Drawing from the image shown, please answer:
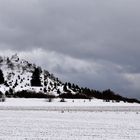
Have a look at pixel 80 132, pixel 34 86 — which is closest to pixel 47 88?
pixel 34 86

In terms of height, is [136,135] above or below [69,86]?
below

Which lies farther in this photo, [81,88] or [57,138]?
[81,88]

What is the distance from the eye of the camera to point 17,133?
2870 cm

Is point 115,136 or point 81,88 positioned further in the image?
point 81,88

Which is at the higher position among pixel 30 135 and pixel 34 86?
pixel 34 86

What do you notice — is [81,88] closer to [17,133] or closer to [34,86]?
[34,86]

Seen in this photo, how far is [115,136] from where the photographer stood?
27375mm

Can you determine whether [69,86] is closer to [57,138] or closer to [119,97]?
[119,97]

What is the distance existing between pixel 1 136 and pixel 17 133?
7.29 feet

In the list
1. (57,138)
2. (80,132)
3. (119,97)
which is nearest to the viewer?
(57,138)

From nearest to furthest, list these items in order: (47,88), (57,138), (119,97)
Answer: (57,138) → (119,97) → (47,88)

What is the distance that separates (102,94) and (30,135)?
14744 cm

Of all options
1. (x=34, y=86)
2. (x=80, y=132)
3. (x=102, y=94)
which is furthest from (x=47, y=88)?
(x=80, y=132)

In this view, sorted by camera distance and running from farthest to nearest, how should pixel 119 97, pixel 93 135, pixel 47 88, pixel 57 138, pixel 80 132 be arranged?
1. pixel 47 88
2. pixel 119 97
3. pixel 80 132
4. pixel 93 135
5. pixel 57 138
